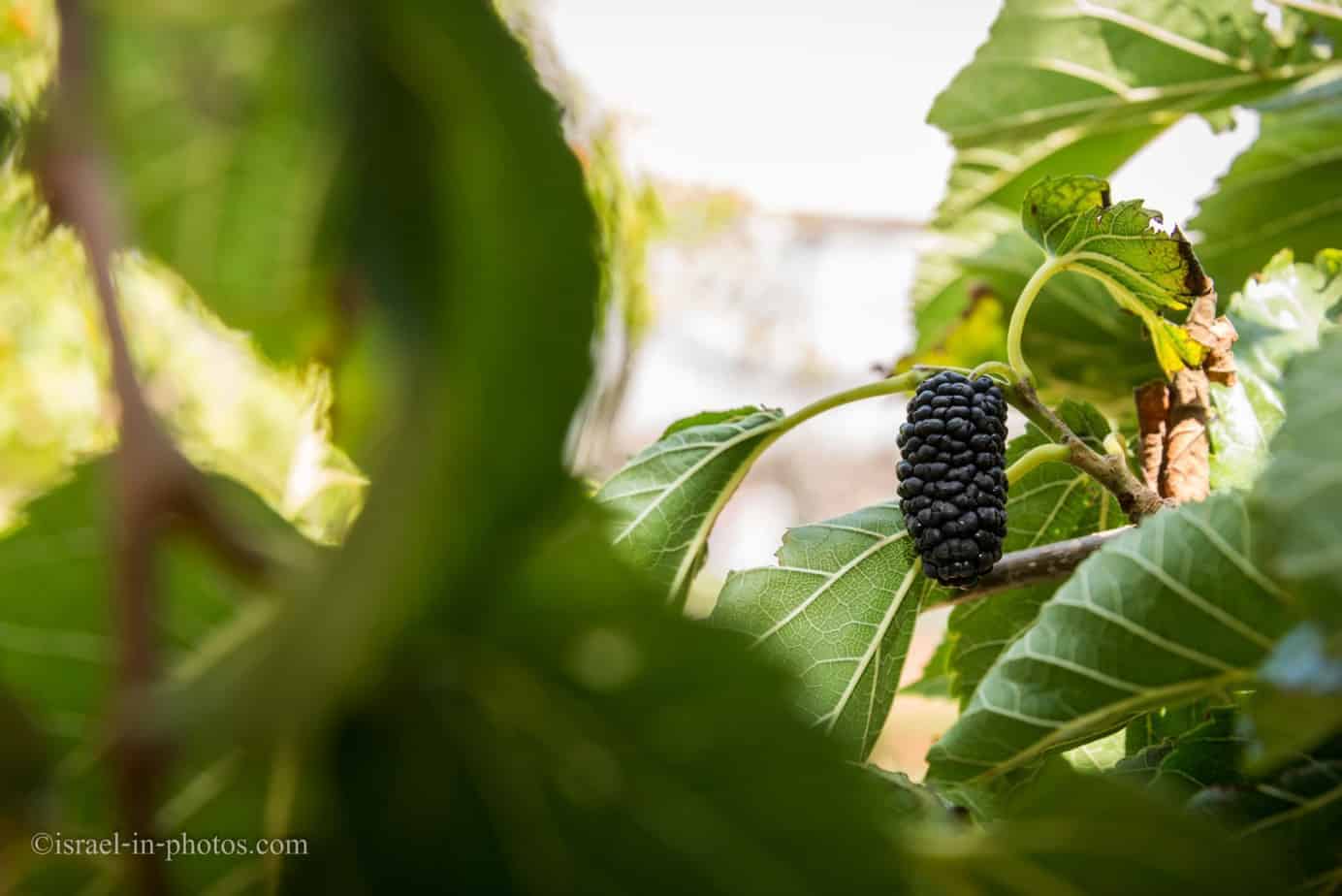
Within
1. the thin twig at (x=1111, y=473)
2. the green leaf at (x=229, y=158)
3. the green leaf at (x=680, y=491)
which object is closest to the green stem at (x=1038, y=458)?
the thin twig at (x=1111, y=473)

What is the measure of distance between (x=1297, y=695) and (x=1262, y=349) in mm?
338

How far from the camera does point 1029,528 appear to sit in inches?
22.0

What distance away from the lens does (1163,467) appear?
475mm

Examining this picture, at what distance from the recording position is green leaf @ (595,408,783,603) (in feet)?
1.53

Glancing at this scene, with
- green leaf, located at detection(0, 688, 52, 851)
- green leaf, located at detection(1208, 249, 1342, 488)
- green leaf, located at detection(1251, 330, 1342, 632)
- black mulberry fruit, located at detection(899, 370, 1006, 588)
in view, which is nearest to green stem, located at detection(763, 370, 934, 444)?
black mulberry fruit, located at detection(899, 370, 1006, 588)

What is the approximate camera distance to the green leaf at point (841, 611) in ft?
1.45

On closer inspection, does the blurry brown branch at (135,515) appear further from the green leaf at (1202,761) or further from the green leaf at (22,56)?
the green leaf at (1202,761)

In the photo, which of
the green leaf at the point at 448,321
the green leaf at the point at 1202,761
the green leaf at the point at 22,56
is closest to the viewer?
the green leaf at the point at 448,321

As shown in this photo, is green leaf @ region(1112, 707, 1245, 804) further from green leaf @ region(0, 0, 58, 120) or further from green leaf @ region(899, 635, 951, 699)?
green leaf @ region(0, 0, 58, 120)

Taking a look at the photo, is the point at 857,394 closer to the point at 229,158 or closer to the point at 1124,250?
the point at 1124,250

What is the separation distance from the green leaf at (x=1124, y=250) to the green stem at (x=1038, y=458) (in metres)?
0.08

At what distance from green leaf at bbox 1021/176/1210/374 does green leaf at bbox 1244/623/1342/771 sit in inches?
10.1

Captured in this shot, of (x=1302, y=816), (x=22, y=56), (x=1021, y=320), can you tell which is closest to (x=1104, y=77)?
(x=1021, y=320)

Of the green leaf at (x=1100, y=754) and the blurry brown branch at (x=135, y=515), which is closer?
the blurry brown branch at (x=135, y=515)
